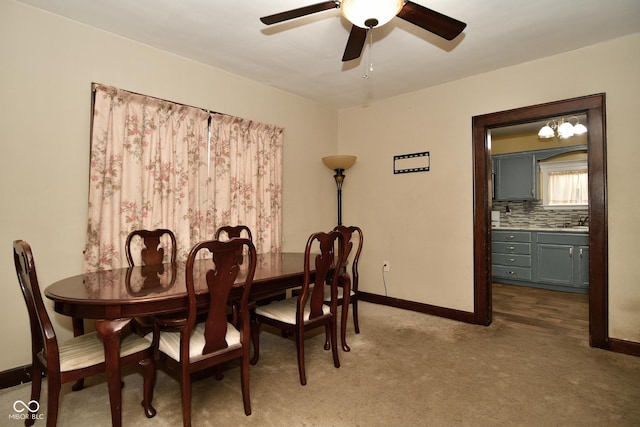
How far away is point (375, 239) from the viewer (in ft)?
13.8

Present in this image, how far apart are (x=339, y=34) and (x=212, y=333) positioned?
2.28m

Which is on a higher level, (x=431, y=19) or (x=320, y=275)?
(x=431, y=19)

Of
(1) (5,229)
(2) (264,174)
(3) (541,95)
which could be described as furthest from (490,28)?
(1) (5,229)

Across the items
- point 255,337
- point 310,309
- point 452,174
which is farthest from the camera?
point 452,174

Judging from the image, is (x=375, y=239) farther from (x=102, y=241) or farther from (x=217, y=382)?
(x=102, y=241)

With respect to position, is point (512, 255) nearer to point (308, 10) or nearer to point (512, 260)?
point (512, 260)

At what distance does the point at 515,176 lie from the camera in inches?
211

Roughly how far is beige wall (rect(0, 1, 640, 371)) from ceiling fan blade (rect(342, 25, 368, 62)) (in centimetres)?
154

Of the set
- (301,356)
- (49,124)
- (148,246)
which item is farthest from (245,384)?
(49,124)

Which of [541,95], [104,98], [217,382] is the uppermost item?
[541,95]

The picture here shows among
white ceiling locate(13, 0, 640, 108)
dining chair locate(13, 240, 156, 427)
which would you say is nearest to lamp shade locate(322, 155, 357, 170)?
white ceiling locate(13, 0, 640, 108)

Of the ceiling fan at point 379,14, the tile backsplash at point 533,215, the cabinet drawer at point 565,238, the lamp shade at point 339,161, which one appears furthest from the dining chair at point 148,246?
the tile backsplash at point 533,215

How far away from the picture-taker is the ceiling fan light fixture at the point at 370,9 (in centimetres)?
162

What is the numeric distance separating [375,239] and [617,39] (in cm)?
284
